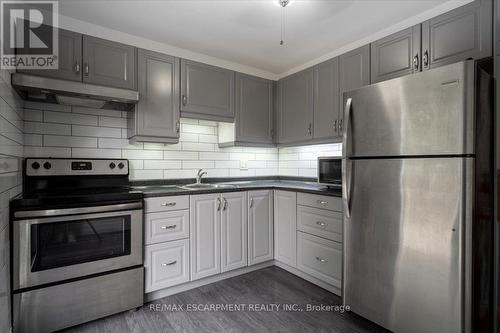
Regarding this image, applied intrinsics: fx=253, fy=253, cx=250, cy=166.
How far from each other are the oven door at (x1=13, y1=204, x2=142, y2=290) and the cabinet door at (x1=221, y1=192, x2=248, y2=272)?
800 mm

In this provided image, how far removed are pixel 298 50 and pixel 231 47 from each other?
0.73 meters

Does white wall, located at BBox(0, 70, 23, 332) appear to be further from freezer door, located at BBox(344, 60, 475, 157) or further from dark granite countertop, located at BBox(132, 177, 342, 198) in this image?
freezer door, located at BBox(344, 60, 475, 157)

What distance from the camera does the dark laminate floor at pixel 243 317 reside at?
181 cm

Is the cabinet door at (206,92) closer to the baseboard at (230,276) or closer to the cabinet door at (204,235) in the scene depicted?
the cabinet door at (204,235)

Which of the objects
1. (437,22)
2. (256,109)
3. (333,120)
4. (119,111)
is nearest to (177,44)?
(119,111)

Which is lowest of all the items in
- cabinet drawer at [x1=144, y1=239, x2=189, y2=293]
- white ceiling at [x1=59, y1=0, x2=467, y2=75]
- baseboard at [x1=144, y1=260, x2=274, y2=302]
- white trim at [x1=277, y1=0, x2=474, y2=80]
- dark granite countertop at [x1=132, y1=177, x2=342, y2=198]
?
baseboard at [x1=144, y1=260, x2=274, y2=302]

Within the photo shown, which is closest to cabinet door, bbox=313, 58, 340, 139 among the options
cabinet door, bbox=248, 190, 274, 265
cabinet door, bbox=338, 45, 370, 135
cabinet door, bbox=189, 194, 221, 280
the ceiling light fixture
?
cabinet door, bbox=338, 45, 370, 135

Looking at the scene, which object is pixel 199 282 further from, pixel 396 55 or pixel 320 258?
pixel 396 55

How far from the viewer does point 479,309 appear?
140cm

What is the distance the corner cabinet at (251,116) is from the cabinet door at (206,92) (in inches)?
4.5

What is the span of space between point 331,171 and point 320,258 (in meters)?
0.84

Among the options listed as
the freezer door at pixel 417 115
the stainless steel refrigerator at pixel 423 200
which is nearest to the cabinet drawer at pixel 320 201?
the stainless steel refrigerator at pixel 423 200

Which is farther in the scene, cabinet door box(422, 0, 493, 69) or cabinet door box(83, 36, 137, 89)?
cabinet door box(83, 36, 137, 89)

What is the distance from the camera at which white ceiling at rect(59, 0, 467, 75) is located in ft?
6.38
